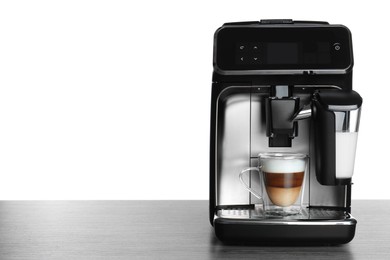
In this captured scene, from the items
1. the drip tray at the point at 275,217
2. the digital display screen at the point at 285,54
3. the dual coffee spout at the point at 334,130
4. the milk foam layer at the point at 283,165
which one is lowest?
the drip tray at the point at 275,217

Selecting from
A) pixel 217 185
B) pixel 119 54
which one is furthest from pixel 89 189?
pixel 217 185

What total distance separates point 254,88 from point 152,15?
3.86ft

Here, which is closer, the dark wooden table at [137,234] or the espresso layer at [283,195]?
the dark wooden table at [137,234]

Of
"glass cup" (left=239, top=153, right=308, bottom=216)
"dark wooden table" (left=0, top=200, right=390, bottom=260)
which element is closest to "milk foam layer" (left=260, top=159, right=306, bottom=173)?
"glass cup" (left=239, top=153, right=308, bottom=216)

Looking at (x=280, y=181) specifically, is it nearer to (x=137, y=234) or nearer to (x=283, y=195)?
(x=283, y=195)

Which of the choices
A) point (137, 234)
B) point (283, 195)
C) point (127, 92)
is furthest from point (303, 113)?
point (127, 92)

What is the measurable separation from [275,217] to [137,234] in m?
0.26

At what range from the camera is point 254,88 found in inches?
50.1

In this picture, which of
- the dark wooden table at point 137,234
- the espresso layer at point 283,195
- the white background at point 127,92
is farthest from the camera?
the white background at point 127,92

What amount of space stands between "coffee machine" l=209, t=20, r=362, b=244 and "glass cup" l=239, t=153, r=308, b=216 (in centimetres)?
3

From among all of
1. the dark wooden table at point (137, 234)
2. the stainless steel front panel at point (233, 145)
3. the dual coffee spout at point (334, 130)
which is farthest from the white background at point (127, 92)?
the dual coffee spout at point (334, 130)

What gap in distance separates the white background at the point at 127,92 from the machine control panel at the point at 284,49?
1.09 m

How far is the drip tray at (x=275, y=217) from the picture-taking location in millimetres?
1199

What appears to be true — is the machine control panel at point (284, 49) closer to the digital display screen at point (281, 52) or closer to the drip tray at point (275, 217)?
the digital display screen at point (281, 52)
